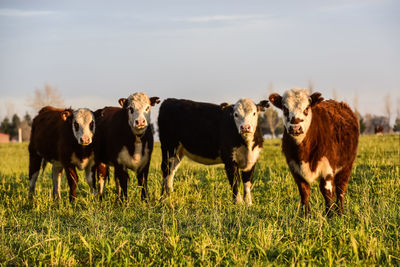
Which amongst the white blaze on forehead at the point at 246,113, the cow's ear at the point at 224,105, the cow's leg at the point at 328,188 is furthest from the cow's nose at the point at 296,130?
the cow's ear at the point at 224,105

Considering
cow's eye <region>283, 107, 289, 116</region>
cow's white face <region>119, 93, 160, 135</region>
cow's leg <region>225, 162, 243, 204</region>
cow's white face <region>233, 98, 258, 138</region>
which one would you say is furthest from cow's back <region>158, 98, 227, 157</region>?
cow's eye <region>283, 107, 289, 116</region>

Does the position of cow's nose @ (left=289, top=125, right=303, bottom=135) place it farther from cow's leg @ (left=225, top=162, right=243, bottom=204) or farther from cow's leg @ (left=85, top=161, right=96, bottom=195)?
cow's leg @ (left=85, top=161, right=96, bottom=195)

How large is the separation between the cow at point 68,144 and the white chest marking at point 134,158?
64cm

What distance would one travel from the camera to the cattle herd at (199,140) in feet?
21.7

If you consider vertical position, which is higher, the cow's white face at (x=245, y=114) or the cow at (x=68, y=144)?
the cow's white face at (x=245, y=114)

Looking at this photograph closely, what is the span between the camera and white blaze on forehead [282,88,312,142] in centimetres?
643

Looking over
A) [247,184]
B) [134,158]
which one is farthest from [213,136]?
[134,158]

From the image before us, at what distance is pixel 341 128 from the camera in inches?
274

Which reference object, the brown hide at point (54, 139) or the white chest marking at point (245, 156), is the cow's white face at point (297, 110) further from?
the brown hide at point (54, 139)

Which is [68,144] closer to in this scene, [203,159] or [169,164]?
[169,164]

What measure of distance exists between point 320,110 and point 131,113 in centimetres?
342

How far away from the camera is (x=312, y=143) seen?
21.7ft

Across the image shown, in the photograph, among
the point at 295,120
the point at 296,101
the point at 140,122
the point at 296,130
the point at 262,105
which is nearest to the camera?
the point at 296,130

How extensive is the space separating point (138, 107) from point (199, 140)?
169 centimetres
